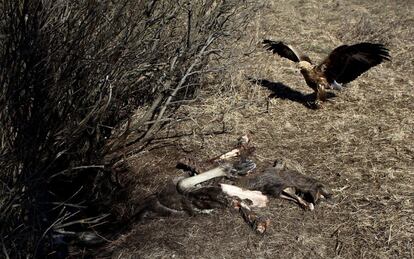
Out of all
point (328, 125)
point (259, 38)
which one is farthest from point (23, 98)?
point (259, 38)

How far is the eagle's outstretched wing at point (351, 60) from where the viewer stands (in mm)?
5672

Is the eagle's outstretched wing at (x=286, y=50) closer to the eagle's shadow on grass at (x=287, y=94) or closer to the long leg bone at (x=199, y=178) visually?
the eagle's shadow on grass at (x=287, y=94)

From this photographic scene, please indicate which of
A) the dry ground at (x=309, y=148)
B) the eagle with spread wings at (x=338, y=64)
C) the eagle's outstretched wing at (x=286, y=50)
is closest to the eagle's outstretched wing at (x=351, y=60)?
the eagle with spread wings at (x=338, y=64)

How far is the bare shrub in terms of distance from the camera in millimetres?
3359

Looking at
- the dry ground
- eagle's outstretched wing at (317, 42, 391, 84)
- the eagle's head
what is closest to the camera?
the dry ground

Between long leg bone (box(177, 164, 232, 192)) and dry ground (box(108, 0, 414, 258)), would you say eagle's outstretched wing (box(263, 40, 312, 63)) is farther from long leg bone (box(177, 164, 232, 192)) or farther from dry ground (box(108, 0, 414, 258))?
long leg bone (box(177, 164, 232, 192))

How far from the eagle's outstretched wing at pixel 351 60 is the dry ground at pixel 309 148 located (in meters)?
0.37

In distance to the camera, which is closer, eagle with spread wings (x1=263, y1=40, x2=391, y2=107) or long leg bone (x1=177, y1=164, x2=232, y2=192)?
long leg bone (x1=177, y1=164, x2=232, y2=192)

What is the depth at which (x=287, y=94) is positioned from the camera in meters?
6.66

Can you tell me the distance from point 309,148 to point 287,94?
4.23 ft

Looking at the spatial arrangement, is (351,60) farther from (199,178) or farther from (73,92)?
(73,92)

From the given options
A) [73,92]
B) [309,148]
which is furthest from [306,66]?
[73,92]

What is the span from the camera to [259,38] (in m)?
8.13

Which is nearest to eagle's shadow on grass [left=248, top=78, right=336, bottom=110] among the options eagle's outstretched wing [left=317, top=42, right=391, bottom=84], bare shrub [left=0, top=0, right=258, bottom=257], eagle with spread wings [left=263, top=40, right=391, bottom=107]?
eagle with spread wings [left=263, top=40, right=391, bottom=107]
